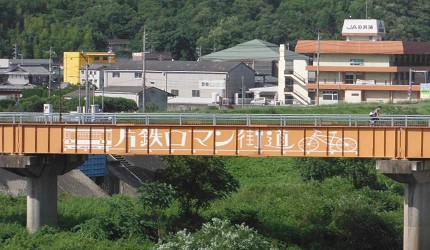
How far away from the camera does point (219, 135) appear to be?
47531 millimetres

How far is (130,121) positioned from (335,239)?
35.5 feet

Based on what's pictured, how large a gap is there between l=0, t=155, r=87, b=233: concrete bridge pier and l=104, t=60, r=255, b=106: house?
5653 centimetres

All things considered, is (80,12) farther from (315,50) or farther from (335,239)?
(335,239)

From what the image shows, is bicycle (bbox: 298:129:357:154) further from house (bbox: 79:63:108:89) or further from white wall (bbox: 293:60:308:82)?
house (bbox: 79:63:108:89)

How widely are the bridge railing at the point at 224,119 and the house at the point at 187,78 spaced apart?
56425mm

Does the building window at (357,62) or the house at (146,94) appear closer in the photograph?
the building window at (357,62)

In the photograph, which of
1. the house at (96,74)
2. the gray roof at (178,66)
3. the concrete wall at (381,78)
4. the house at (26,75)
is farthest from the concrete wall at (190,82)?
the concrete wall at (381,78)

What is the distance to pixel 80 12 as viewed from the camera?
153750mm

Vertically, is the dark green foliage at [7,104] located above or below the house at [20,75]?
below

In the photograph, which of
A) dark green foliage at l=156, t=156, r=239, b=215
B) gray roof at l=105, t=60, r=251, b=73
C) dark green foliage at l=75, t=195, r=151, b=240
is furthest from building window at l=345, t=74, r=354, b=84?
dark green foliage at l=75, t=195, r=151, b=240

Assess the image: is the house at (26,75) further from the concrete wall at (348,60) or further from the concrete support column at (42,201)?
the concrete support column at (42,201)

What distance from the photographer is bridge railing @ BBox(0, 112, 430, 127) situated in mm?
46656

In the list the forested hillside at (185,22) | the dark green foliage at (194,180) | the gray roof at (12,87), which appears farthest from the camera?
the forested hillside at (185,22)

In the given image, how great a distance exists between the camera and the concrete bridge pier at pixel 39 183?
49.8m
